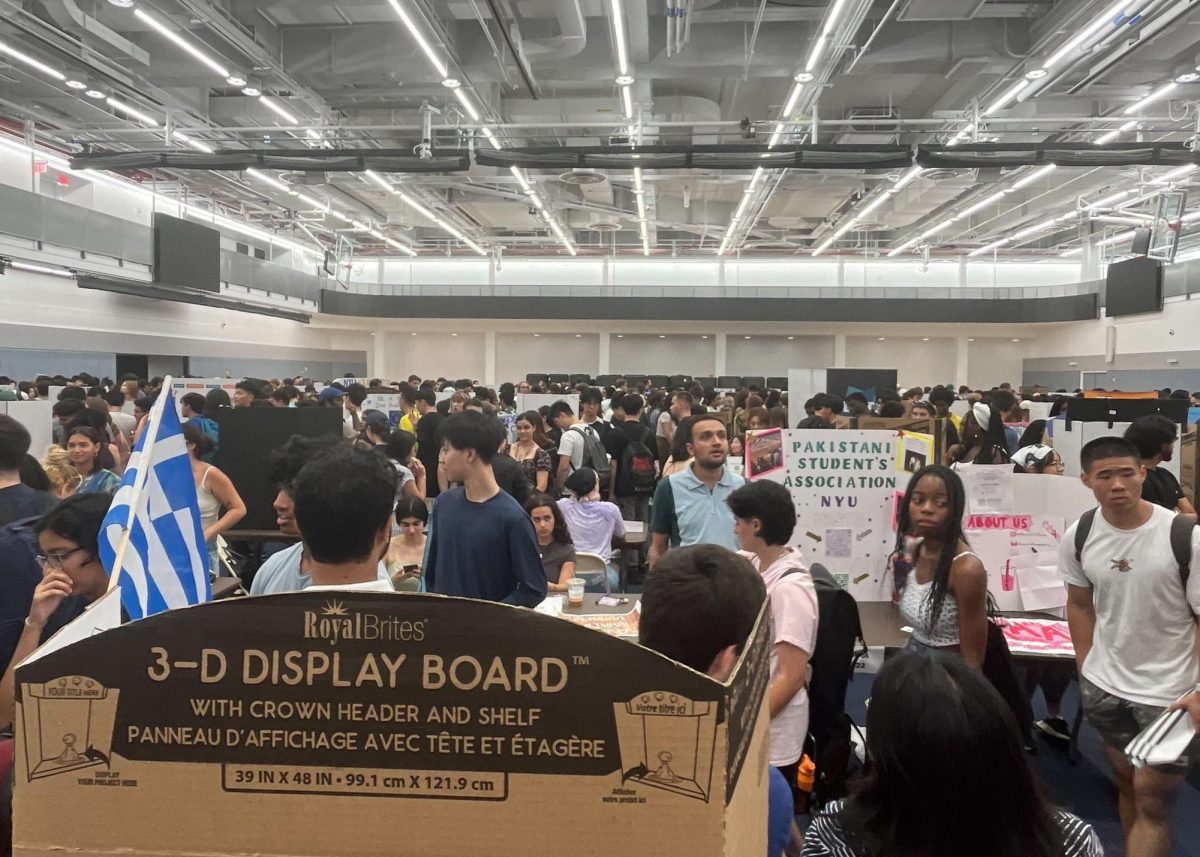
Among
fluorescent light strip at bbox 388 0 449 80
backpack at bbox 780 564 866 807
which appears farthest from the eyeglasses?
fluorescent light strip at bbox 388 0 449 80

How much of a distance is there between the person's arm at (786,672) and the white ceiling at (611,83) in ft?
23.4

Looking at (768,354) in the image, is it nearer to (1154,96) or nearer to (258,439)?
(1154,96)

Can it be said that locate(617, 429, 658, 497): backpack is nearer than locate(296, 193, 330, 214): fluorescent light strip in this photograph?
Yes

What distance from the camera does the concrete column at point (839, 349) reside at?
26047mm

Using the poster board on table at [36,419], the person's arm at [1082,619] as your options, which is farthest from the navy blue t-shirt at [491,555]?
the poster board on table at [36,419]

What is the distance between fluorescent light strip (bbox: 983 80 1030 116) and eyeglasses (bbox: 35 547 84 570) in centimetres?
1084

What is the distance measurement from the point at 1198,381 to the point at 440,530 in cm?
2134

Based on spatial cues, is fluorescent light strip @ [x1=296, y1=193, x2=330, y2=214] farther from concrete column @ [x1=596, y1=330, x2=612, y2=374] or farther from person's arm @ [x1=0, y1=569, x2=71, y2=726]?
person's arm @ [x1=0, y1=569, x2=71, y2=726]

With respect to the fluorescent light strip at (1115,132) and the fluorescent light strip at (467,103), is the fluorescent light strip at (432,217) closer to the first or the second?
the fluorescent light strip at (467,103)

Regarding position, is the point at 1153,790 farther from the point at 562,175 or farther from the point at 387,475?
the point at 562,175

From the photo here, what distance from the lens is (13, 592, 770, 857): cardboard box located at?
0.69 metres

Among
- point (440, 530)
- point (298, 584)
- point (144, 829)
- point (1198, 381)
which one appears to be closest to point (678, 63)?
point (440, 530)

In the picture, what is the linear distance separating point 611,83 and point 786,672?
1049 cm

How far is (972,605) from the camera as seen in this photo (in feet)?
9.77
